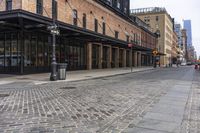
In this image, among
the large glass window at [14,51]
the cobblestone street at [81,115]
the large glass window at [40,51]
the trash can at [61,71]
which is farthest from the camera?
the large glass window at [40,51]

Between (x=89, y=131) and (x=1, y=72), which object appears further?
(x=1, y=72)

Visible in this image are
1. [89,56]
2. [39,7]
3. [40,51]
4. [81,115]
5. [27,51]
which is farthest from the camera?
[89,56]

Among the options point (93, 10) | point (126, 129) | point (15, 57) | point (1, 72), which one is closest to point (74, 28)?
point (15, 57)

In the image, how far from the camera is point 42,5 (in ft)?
91.4

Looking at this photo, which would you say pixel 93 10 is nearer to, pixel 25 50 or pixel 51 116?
pixel 25 50

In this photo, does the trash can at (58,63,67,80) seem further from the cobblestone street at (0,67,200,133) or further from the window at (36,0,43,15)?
the cobblestone street at (0,67,200,133)

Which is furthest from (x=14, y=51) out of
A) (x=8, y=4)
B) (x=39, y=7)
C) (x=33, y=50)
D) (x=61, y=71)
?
(x=61, y=71)

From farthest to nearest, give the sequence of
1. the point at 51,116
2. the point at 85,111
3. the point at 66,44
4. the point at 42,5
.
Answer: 1. the point at 66,44
2. the point at 42,5
3. the point at 85,111
4. the point at 51,116

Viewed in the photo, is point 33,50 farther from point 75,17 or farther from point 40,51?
point 75,17

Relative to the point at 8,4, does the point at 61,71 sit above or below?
below

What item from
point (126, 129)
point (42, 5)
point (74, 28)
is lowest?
point (126, 129)

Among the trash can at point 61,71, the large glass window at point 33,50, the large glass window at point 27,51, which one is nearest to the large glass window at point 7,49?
the large glass window at point 27,51

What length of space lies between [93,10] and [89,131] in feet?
118

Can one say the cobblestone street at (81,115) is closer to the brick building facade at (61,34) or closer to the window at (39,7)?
the brick building facade at (61,34)
